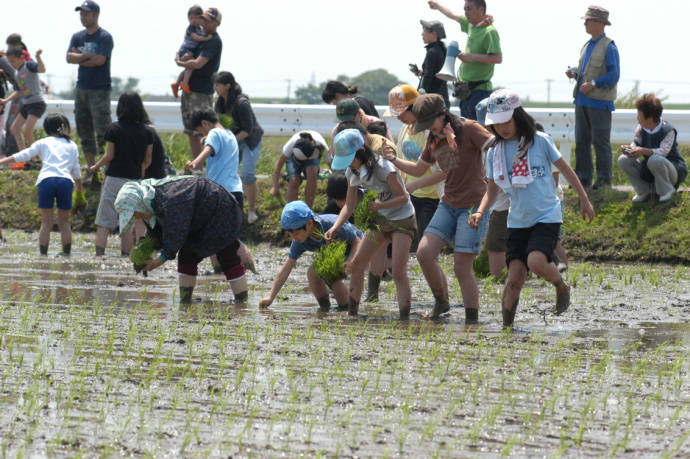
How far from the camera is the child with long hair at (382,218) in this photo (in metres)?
8.47

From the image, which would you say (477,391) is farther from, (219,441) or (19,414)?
(19,414)

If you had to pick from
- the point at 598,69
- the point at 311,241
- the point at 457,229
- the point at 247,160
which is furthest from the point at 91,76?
the point at 457,229

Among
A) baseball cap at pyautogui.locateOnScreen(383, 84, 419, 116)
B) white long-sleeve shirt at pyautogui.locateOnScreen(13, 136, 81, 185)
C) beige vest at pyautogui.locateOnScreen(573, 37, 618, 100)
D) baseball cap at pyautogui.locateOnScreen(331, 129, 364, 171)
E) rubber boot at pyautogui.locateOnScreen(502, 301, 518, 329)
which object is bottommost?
rubber boot at pyautogui.locateOnScreen(502, 301, 518, 329)

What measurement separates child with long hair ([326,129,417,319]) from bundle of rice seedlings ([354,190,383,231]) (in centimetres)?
4

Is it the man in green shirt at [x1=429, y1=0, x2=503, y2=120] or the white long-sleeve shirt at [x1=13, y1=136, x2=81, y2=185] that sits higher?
the man in green shirt at [x1=429, y1=0, x2=503, y2=120]

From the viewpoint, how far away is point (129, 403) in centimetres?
543

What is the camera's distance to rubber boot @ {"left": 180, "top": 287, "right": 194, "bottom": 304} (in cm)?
931

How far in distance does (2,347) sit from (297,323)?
2.25 metres

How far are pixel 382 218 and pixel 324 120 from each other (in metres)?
7.97

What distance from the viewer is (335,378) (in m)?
6.06

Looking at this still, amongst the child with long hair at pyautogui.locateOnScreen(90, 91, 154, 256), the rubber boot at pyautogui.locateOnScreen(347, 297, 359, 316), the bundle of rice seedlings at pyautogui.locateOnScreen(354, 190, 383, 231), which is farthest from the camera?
the child with long hair at pyautogui.locateOnScreen(90, 91, 154, 256)

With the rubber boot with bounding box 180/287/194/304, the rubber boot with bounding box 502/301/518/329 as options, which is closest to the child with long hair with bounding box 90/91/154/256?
the rubber boot with bounding box 180/287/194/304

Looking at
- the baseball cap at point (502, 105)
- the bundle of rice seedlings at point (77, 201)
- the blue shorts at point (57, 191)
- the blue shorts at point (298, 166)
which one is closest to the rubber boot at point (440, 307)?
the baseball cap at point (502, 105)

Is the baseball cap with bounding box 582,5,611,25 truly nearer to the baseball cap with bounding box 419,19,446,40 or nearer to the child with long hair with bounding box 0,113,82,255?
the baseball cap with bounding box 419,19,446,40
